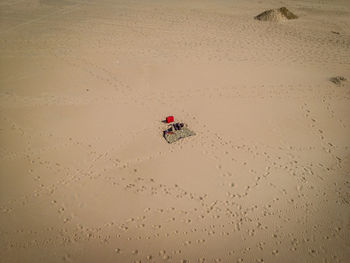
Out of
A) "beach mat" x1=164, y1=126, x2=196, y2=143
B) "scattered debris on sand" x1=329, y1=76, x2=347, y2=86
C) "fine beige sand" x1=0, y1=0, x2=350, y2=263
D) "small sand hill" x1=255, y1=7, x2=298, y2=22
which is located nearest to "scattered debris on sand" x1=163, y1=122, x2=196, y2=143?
"beach mat" x1=164, y1=126, x2=196, y2=143

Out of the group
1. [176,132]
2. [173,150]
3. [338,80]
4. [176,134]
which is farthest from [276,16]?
[173,150]

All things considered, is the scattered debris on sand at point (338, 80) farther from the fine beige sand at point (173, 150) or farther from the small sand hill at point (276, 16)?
the small sand hill at point (276, 16)

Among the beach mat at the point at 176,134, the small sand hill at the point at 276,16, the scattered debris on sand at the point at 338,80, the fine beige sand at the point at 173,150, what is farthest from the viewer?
the small sand hill at the point at 276,16

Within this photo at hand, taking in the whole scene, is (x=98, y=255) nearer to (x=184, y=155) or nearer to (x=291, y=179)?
(x=184, y=155)

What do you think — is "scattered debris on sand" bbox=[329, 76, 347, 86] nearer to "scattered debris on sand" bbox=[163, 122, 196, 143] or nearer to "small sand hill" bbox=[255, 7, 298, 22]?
"scattered debris on sand" bbox=[163, 122, 196, 143]

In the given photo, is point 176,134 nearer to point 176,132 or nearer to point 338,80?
point 176,132

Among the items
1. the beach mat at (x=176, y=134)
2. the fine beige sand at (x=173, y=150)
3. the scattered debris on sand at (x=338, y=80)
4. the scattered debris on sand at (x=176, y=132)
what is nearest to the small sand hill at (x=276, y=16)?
the fine beige sand at (x=173, y=150)

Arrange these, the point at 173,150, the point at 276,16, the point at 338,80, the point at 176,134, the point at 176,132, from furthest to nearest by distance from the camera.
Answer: the point at 276,16 → the point at 338,80 → the point at 176,132 → the point at 176,134 → the point at 173,150
